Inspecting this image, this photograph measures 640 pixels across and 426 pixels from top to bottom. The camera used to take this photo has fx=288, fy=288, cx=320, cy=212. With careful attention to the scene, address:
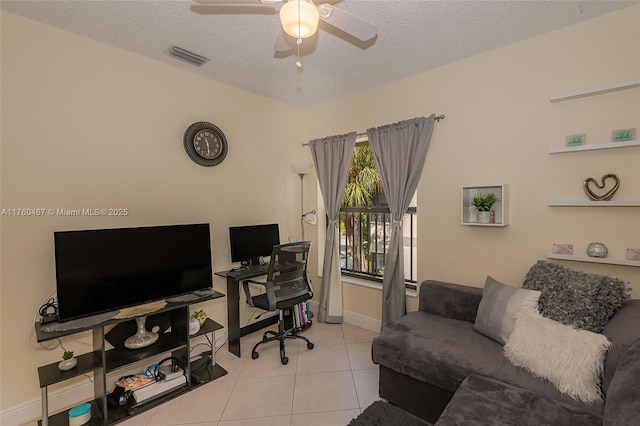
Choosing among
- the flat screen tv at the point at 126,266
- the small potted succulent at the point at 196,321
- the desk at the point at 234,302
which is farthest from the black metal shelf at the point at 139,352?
the desk at the point at 234,302

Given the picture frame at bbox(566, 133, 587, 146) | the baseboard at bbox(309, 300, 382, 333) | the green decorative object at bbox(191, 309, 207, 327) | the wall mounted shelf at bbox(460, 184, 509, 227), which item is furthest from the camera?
the baseboard at bbox(309, 300, 382, 333)

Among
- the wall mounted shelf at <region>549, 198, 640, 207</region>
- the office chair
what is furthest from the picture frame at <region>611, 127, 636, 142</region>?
the office chair

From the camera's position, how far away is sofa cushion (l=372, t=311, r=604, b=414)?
160 cm

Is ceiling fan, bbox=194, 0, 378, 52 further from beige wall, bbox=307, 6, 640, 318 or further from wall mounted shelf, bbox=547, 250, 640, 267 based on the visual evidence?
wall mounted shelf, bbox=547, 250, 640, 267

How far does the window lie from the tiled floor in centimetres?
98

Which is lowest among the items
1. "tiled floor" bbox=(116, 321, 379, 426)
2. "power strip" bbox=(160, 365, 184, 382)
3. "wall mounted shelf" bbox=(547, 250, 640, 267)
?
"tiled floor" bbox=(116, 321, 379, 426)

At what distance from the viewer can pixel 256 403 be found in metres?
2.12

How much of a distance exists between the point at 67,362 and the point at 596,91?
Answer: 161 inches

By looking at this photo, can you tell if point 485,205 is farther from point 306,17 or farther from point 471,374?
point 306,17

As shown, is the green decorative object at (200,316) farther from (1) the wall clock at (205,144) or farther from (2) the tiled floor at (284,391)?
(1) the wall clock at (205,144)

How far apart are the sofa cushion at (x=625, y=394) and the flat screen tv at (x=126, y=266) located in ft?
8.51

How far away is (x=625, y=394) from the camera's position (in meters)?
1.09

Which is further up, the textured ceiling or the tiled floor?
the textured ceiling

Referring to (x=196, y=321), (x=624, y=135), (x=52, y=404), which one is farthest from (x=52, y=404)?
(x=624, y=135)
